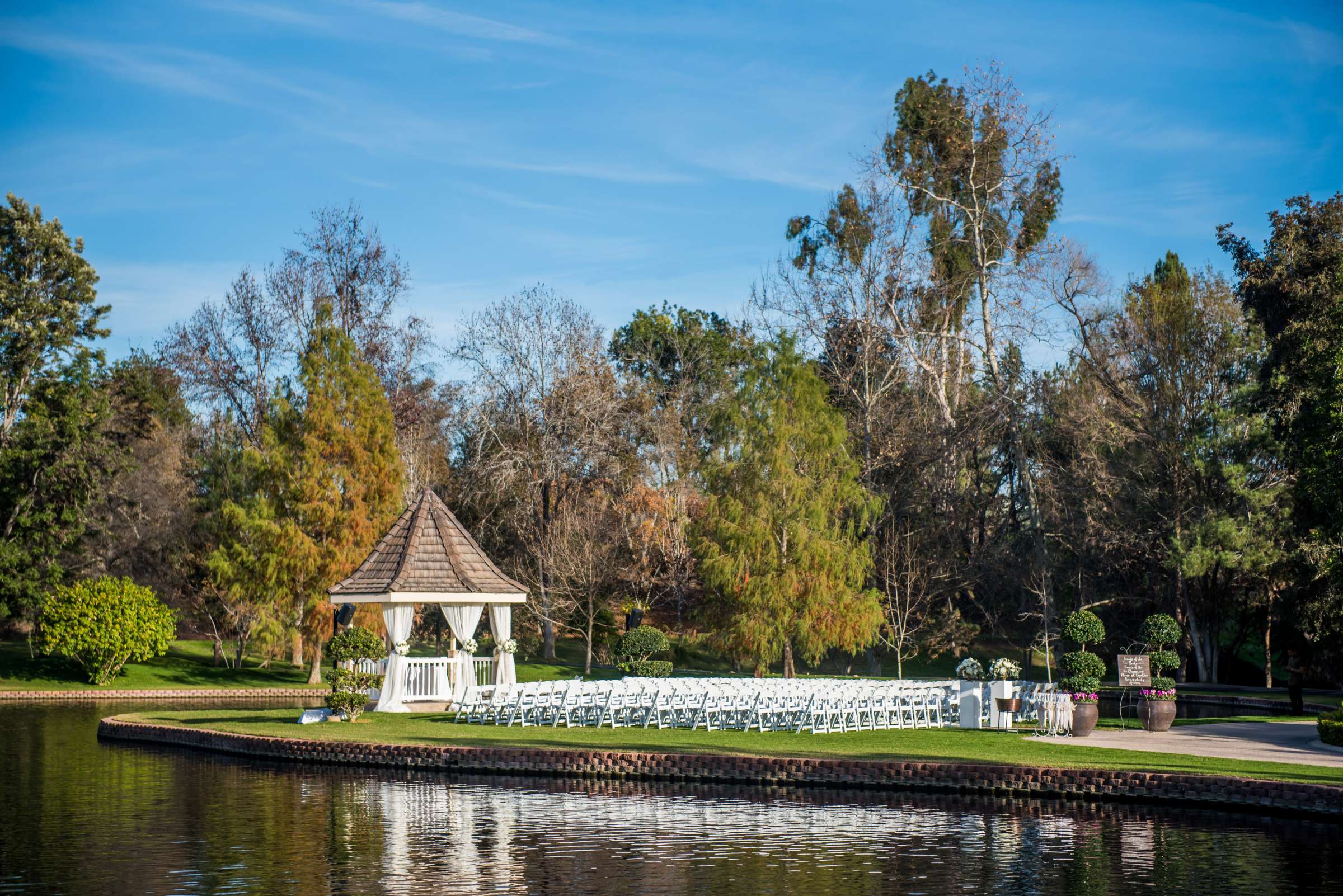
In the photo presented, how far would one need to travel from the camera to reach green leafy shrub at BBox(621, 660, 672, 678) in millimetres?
28266

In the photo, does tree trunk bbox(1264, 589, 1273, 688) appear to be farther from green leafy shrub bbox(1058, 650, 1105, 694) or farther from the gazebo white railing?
the gazebo white railing

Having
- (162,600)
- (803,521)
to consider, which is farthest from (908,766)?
(162,600)

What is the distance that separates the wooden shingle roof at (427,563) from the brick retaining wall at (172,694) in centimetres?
801

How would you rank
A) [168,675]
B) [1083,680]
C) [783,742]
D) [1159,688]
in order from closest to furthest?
[783,742], [1083,680], [1159,688], [168,675]

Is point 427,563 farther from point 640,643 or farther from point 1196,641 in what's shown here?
point 1196,641

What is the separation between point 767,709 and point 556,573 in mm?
20473

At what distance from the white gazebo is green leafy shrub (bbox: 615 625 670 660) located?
2.87 meters

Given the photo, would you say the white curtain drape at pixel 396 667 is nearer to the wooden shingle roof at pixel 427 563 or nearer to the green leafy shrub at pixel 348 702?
the wooden shingle roof at pixel 427 563

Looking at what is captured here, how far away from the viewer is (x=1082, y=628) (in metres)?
21.9

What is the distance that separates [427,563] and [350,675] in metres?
3.78

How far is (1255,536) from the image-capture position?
1318 inches

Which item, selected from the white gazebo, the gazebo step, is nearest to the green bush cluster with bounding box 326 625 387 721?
the white gazebo

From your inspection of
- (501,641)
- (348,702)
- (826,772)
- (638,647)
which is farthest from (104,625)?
(826,772)

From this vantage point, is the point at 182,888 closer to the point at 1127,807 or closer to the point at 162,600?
the point at 1127,807
